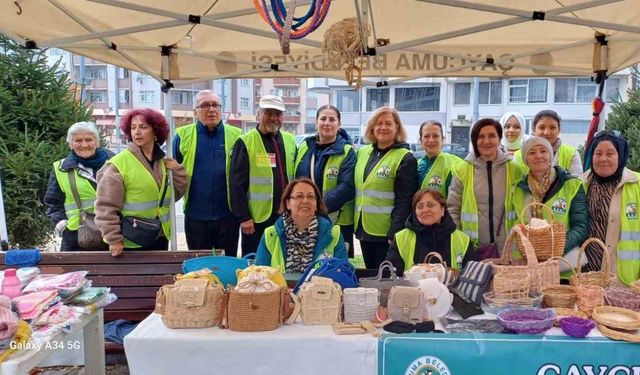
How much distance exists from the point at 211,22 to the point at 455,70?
232cm

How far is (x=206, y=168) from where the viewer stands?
4.50 m

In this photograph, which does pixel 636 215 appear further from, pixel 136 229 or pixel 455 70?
pixel 136 229

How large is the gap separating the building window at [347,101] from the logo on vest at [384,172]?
30050 millimetres

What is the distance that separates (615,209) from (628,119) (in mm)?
4420

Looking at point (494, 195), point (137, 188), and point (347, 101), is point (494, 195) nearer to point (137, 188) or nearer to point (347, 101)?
point (137, 188)

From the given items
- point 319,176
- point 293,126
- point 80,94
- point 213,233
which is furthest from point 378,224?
point 293,126

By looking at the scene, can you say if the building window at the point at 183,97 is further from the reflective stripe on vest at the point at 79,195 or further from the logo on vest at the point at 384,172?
the logo on vest at the point at 384,172

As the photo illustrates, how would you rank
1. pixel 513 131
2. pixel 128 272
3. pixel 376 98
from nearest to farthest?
pixel 128 272
pixel 513 131
pixel 376 98

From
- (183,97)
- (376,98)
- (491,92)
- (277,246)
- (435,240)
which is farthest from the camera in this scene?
(183,97)

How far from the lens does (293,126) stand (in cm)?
5119

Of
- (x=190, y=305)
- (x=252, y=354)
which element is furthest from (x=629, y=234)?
(x=190, y=305)

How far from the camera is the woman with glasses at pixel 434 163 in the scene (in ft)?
14.1

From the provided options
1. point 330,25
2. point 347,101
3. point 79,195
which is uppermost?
point 347,101

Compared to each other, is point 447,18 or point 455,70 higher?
point 447,18
